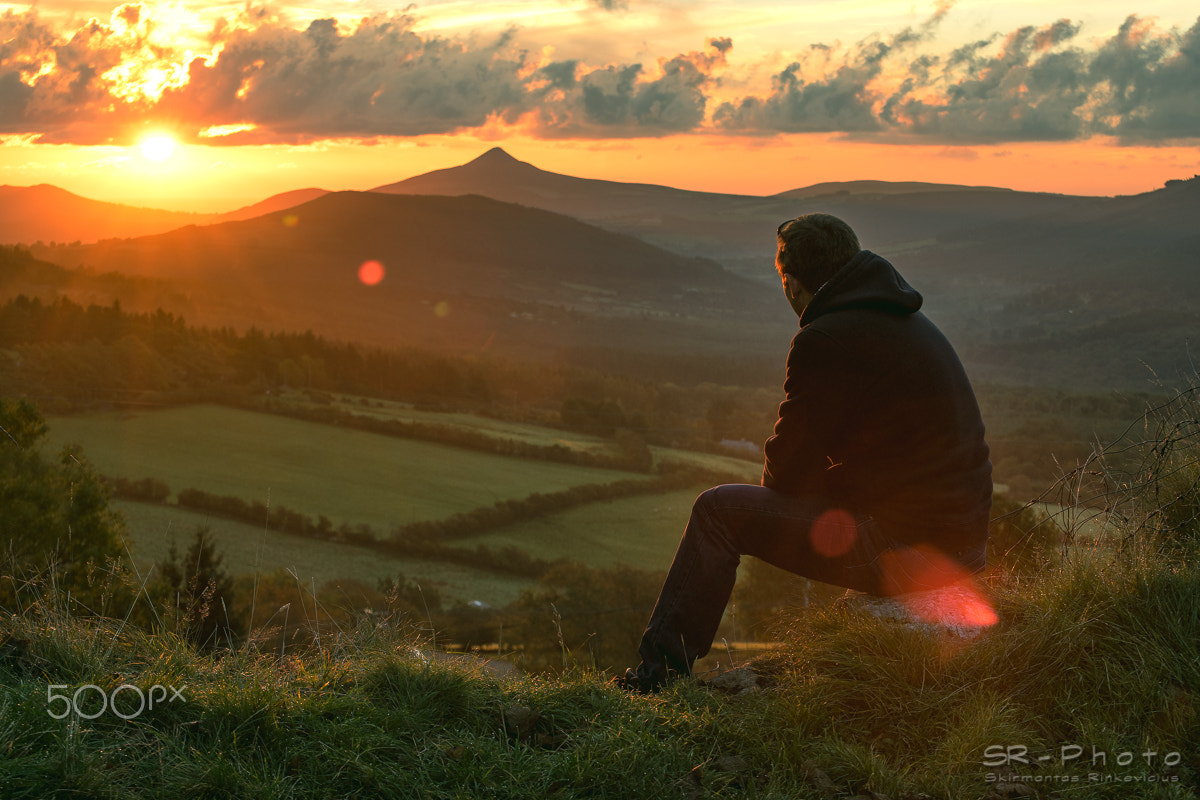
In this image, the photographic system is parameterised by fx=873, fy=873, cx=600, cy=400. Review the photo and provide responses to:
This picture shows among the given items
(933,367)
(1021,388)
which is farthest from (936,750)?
(1021,388)

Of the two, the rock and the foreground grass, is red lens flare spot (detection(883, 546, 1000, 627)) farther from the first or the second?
the rock

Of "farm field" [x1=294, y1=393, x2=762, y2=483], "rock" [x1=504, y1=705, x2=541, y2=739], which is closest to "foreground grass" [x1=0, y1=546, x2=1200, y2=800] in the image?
"rock" [x1=504, y1=705, x2=541, y2=739]

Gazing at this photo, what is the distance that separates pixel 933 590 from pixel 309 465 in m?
57.0

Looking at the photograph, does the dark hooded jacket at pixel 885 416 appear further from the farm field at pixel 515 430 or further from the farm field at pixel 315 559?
the farm field at pixel 515 430

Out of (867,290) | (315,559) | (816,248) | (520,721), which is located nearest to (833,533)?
(867,290)

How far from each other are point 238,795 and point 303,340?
8702 cm

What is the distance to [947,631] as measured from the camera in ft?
12.0

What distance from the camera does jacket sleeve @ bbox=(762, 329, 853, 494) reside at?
3646mm

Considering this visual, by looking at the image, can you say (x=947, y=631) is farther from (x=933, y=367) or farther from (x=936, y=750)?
(x=933, y=367)

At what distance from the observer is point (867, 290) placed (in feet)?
12.1

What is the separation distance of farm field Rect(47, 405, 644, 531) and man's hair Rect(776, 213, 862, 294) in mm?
47021

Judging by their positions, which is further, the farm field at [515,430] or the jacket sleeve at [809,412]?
the farm field at [515,430]

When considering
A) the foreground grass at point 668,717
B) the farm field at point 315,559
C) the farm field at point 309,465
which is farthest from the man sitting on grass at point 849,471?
the farm field at point 309,465

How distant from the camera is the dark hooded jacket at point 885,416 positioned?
3625 millimetres
